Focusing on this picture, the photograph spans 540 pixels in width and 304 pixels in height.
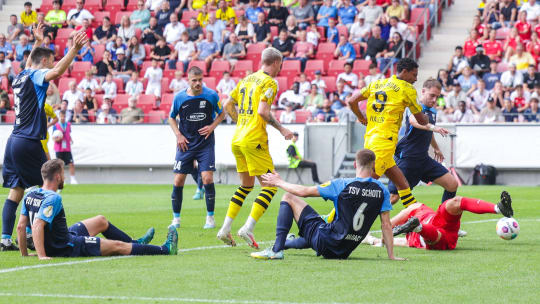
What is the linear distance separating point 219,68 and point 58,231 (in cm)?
2085

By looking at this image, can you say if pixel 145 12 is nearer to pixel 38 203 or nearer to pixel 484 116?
pixel 484 116

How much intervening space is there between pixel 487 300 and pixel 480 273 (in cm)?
142

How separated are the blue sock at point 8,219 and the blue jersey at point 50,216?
115 cm

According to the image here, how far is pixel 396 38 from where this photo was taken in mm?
27250

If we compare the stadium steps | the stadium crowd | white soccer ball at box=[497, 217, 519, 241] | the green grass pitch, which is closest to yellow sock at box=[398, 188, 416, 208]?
the green grass pitch

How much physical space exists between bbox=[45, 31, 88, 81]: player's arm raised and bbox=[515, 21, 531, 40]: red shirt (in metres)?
19.2

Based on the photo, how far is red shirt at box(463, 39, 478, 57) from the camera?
26641 millimetres

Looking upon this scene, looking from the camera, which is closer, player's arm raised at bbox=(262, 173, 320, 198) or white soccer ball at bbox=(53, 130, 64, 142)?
player's arm raised at bbox=(262, 173, 320, 198)

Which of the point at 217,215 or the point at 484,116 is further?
the point at 484,116

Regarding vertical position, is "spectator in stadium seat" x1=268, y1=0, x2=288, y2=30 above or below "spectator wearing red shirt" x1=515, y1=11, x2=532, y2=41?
above

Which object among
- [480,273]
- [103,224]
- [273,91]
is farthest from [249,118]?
[480,273]

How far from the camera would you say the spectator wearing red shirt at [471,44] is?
87.4ft

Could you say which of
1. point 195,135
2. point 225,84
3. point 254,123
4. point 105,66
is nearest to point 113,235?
point 254,123

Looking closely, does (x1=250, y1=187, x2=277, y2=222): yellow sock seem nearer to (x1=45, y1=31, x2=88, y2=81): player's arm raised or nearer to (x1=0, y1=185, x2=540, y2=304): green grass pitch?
(x1=0, y1=185, x2=540, y2=304): green grass pitch
